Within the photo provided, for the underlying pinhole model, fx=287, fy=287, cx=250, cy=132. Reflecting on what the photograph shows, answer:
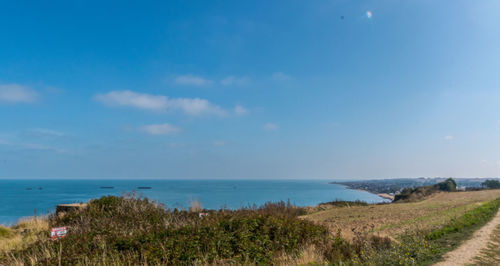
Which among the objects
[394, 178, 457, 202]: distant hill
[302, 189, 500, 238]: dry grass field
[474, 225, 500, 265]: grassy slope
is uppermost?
[474, 225, 500, 265]: grassy slope

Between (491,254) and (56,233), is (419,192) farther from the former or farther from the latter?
(56,233)

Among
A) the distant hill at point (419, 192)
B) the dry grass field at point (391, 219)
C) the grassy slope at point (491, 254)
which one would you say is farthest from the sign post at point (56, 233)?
the distant hill at point (419, 192)

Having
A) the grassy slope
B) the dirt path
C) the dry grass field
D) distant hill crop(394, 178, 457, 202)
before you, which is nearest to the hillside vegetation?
the dirt path

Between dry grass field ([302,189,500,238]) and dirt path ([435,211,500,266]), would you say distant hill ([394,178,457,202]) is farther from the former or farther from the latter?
dirt path ([435,211,500,266])

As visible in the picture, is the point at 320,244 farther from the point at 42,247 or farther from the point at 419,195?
the point at 419,195

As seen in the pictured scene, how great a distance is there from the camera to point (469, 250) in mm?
7773

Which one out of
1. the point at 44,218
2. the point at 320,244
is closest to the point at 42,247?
the point at 320,244

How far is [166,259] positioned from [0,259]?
15.2 ft

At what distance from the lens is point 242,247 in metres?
7.31

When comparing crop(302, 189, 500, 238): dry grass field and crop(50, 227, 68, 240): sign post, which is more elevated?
crop(50, 227, 68, 240): sign post

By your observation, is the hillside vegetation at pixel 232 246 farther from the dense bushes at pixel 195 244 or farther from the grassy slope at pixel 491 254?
the grassy slope at pixel 491 254

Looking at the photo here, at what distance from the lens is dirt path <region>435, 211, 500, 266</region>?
681 centimetres

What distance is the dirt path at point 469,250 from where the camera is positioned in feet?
22.3

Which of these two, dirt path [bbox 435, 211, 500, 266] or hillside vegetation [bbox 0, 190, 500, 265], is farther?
dirt path [bbox 435, 211, 500, 266]
